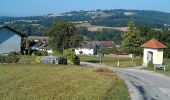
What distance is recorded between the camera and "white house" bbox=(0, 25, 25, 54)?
56531 millimetres

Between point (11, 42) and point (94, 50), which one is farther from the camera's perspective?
point (94, 50)

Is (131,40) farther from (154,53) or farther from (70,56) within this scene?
(70,56)

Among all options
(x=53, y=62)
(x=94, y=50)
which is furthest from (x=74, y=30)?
(x=94, y=50)

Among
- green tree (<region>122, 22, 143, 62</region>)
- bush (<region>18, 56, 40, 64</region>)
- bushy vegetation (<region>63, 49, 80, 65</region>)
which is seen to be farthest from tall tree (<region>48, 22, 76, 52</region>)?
bush (<region>18, 56, 40, 64</region>)

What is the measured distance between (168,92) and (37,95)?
27.8 feet

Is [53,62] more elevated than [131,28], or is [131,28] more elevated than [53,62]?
[131,28]

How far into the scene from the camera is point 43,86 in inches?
776

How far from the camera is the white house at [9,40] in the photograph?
56531 millimetres

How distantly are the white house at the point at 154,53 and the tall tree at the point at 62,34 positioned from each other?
58.7 feet

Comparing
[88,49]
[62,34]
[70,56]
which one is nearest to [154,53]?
[70,56]

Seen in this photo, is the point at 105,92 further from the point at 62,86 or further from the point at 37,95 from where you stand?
the point at 37,95

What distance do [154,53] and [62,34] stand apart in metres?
20.0

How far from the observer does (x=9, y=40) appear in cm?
5719

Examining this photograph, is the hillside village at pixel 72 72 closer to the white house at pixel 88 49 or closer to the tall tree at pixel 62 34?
the tall tree at pixel 62 34
